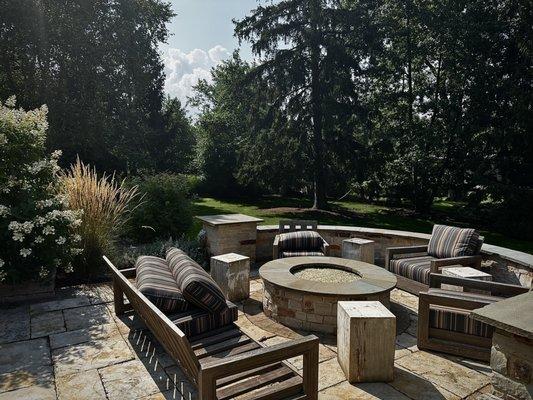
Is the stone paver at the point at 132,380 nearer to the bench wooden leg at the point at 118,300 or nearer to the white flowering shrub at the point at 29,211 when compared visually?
the bench wooden leg at the point at 118,300

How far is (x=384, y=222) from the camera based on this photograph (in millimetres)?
13305

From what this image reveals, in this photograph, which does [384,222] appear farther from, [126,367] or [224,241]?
[126,367]

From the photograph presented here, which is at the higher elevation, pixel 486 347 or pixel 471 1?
pixel 471 1

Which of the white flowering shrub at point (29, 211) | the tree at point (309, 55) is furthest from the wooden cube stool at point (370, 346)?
the tree at point (309, 55)

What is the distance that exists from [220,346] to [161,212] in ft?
17.3

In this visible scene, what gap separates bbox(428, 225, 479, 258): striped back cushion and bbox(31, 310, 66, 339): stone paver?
481 centimetres

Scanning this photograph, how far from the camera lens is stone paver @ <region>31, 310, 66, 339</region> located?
12.2 ft

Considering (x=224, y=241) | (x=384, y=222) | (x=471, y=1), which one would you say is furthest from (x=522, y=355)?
(x=471, y=1)

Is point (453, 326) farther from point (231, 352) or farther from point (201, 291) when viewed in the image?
point (201, 291)

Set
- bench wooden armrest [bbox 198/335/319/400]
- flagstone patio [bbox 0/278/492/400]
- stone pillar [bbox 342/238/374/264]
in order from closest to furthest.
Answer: bench wooden armrest [bbox 198/335/319/400]
flagstone patio [bbox 0/278/492/400]
stone pillar [bbox 342/238/374/264]

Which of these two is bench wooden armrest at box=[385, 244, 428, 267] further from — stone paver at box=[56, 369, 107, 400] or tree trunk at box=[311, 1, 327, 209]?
tree trunk at box=[311, 1, 327, 209]

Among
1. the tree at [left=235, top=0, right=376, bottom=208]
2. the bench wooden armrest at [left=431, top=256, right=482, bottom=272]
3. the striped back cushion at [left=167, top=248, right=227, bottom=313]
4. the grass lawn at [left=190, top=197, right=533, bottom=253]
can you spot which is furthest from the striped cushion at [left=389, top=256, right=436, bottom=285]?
the tree at [left=235, top=0, right=376, bottom=208]

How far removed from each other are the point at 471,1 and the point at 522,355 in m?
14.8

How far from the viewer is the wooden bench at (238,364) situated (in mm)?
2076
